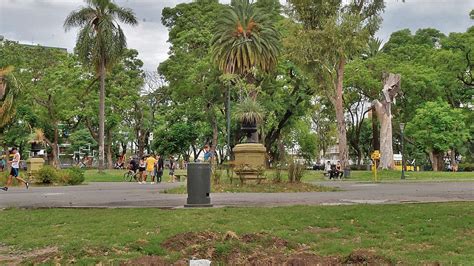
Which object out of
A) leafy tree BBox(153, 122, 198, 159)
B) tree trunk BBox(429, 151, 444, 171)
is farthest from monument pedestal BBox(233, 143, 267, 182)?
leafy tree BBox(153, 122, 198, 159)

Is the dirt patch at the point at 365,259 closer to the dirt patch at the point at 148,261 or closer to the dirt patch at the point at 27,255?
the dirt patch at the point at 148,261

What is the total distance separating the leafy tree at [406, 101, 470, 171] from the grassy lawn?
4138 centimetres

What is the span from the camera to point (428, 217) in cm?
1090

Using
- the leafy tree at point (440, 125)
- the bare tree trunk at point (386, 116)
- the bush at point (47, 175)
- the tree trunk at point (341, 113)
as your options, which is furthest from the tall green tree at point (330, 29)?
the leafy tree at point (440, 125)

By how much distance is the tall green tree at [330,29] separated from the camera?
113 ft

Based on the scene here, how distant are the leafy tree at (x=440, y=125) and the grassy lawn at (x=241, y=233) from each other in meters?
41.4

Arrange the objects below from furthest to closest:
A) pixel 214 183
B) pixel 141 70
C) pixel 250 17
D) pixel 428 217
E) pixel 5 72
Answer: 1. pixel 141 70
2. pixel 250 17
3. pixel 5 72
4. pixel 214 183
5. pixel 428 217

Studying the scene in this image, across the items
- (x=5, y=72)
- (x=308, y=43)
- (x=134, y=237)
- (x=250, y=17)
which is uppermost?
(x=250, y=17)

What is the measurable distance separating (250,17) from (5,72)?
17551mm

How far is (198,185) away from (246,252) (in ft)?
18.3

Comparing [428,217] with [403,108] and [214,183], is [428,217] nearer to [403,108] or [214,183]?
[214,183]

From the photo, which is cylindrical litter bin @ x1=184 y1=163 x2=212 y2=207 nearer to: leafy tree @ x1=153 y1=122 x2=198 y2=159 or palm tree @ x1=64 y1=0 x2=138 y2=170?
palm tree @ x1=64 y1=0 x2=138 y2=170

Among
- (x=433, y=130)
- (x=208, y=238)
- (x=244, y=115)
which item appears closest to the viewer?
(x=208, y=238)

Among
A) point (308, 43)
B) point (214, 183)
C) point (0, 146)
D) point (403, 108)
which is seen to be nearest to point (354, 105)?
point (403, 108)
